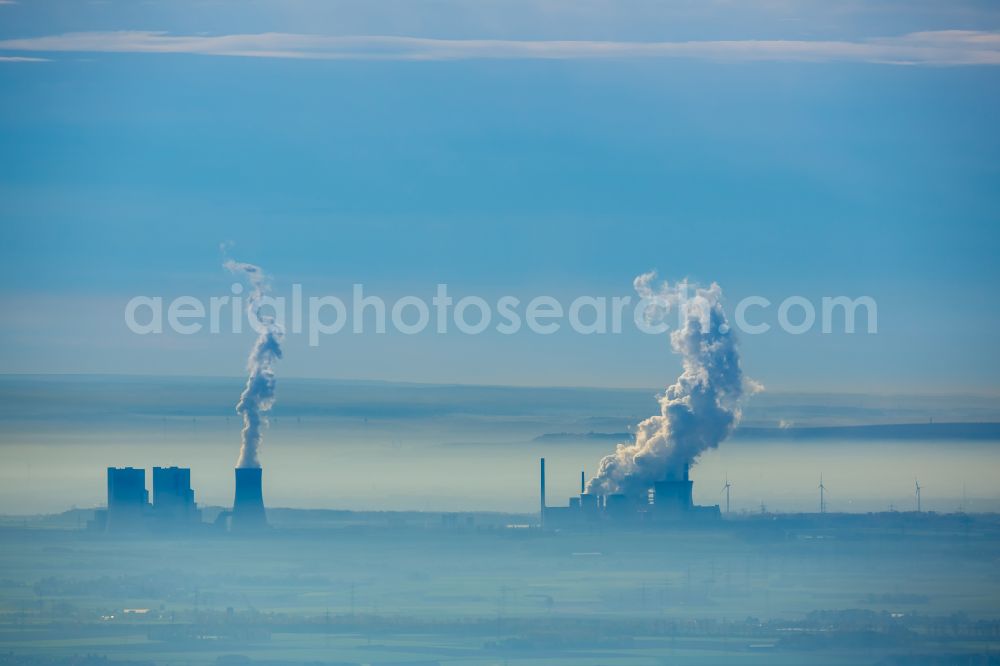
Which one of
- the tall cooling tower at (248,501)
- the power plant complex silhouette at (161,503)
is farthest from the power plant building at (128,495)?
the tall cooling tower at (248,501)

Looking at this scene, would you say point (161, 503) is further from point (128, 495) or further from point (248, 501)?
point (248, 501)

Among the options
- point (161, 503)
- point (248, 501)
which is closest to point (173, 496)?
point (161, 503)

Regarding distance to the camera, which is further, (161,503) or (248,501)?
(161,503)

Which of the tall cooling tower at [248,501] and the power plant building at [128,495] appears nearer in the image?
the tall cooling tower at [248,501]

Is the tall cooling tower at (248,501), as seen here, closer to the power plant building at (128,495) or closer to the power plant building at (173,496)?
the power plant building at (173,496)

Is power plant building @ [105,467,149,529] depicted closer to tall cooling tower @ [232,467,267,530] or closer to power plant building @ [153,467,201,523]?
power plant building @ [153,467,201,523]

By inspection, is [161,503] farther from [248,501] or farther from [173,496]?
[248,501]

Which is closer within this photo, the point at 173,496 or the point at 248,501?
the point at 248,501

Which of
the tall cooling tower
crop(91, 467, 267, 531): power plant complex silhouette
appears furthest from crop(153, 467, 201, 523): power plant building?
the tall cooling tower
